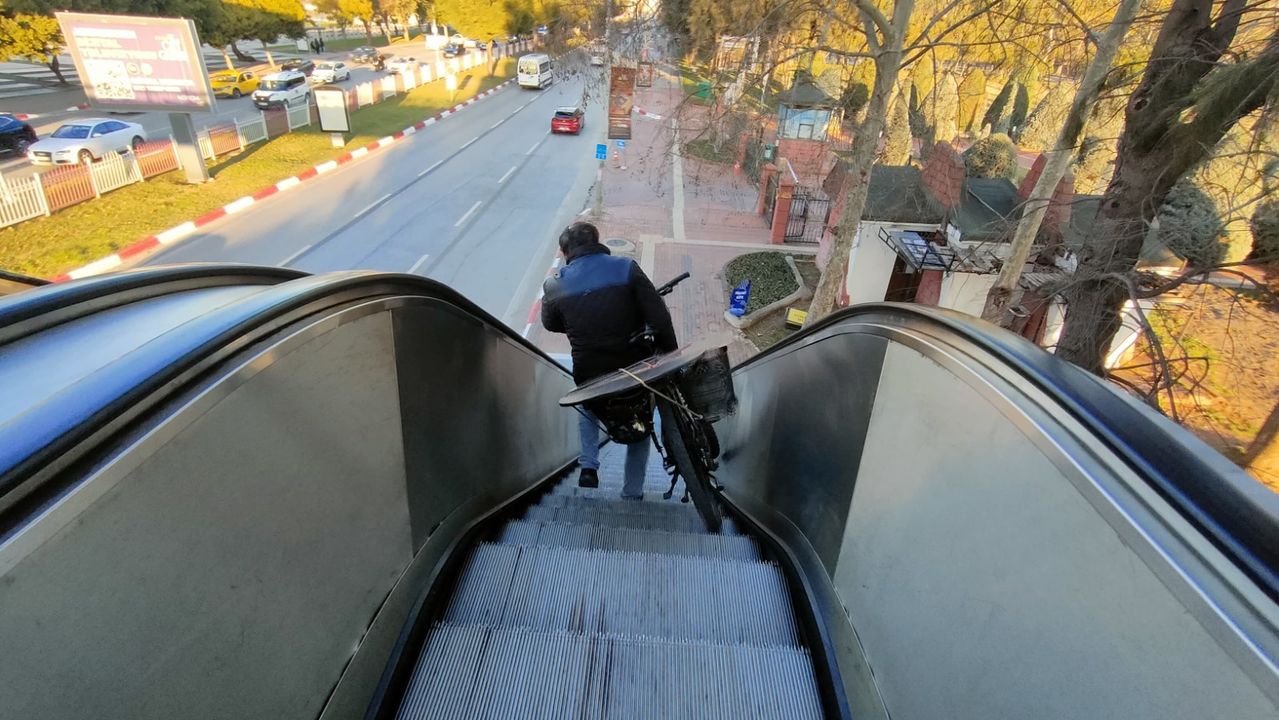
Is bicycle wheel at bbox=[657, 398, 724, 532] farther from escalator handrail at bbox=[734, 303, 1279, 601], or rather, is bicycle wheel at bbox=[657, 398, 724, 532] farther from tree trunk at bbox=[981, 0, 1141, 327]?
tree trunk at bbox=[981, 0, 1141, 327]

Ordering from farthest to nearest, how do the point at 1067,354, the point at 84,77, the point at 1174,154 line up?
the point at 84,77, the point at 1067,354, the point at 1174,154

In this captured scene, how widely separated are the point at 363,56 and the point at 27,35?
834 inches

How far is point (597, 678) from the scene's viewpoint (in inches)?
83.4

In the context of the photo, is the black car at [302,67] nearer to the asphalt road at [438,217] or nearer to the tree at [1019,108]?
the asphalt road at [438,217]

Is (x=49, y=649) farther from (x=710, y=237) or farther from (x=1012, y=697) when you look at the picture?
(x=710, y=237)

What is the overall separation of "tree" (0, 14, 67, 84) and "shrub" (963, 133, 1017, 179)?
2926 centimetres

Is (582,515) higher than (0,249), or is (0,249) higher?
(582,515)

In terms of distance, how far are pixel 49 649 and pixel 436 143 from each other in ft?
84.0

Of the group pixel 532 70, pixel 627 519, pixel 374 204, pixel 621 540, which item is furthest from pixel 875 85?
pixel 532 70

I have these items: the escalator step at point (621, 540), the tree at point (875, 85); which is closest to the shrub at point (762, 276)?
the tree at point (875, 85)

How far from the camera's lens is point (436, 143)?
953 inches

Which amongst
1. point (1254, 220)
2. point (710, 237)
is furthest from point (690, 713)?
point (710, 237)

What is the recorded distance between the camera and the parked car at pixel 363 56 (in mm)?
39794

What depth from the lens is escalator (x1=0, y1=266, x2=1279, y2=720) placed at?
3.49 feet
